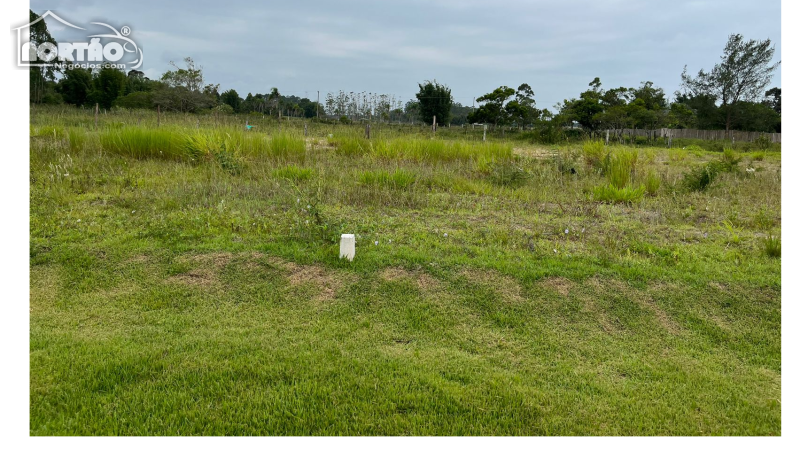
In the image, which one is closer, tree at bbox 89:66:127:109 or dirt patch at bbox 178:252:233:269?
dirt patch at bbox 178:252:233:269

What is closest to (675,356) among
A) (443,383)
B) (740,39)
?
(443,383)

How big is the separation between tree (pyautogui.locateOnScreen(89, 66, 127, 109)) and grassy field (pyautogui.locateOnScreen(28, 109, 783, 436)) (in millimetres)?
27148

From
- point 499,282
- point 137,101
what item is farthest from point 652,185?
point 137,101

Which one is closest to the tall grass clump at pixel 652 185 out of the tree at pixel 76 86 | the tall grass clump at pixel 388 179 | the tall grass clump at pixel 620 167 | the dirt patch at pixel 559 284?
the tall grass clump at pixel 620 167

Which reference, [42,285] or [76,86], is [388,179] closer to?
[42,285]

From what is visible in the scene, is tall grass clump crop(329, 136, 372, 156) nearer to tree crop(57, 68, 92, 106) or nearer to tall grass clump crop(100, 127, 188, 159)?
tall grass clump crop(100, 127, 188, 159)

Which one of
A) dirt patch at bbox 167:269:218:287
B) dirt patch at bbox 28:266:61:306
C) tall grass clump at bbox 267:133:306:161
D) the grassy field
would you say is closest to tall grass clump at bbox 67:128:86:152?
the grassy field

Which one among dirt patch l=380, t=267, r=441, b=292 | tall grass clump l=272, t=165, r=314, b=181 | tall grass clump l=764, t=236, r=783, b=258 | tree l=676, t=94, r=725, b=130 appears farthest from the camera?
tree l=676, t=94, r=725, b=130

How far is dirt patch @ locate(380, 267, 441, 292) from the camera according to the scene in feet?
11.9

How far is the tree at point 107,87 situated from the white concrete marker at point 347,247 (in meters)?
31.0

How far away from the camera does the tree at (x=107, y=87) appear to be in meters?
29.2

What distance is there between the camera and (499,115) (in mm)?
26016

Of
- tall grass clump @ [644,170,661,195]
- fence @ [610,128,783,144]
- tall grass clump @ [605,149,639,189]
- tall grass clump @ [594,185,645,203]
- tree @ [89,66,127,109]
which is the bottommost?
tall grass clump @ [594,185,645,203]
